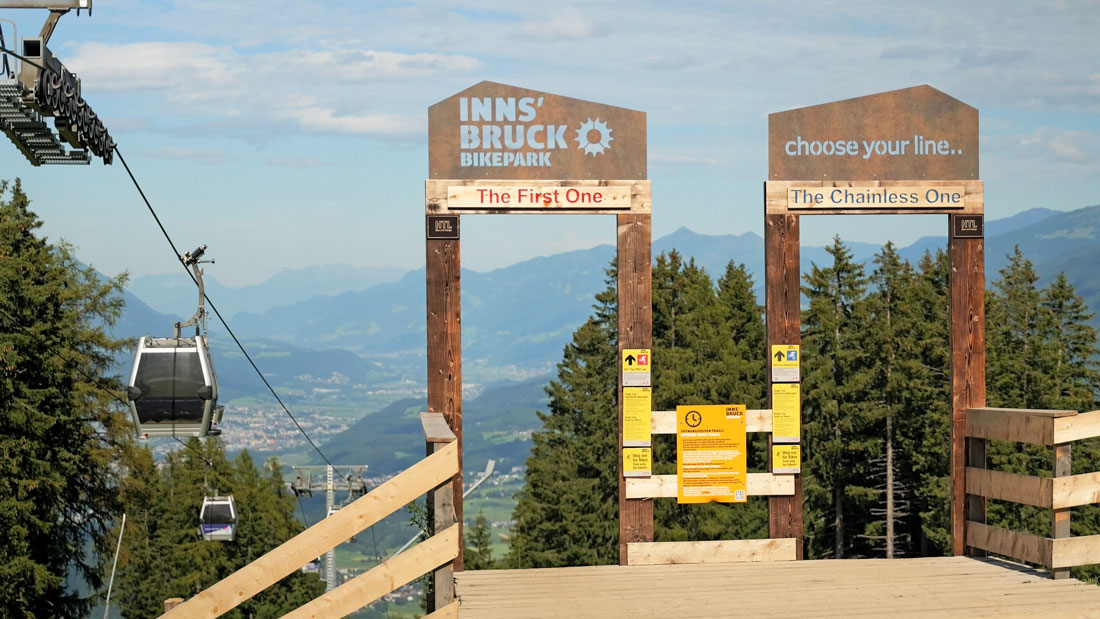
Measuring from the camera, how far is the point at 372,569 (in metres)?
9.56

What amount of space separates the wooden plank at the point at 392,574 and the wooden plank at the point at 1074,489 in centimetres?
521

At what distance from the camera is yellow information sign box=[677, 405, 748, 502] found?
14109 mm

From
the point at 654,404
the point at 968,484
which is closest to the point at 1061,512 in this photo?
the point at 968,484

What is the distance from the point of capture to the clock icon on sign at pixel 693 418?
554 inches

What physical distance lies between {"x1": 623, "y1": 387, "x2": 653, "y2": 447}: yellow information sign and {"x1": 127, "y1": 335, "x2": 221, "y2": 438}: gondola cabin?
453 centimetres

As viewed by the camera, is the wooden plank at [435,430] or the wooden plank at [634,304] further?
the wooden plank at [634,304]

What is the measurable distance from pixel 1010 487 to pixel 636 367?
143 inches

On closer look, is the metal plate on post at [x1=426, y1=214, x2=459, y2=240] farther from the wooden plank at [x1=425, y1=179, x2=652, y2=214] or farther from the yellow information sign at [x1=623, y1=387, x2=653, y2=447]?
the yellow information sign at [x1=623, y1=387, x2=653, y2=447]

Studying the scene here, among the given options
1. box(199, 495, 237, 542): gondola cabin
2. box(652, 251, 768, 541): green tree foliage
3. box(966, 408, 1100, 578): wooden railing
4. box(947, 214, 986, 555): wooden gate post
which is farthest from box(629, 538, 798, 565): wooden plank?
box(199, 495, 237, 542): gondola cabin

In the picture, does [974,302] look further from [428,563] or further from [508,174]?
[428,563]

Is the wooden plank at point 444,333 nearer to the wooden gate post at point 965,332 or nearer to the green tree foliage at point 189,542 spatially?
the wooden gate post at point 965,332

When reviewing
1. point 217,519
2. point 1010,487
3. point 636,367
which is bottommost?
point 217,519

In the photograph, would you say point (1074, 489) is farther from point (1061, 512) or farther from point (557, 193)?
point (557, 193)

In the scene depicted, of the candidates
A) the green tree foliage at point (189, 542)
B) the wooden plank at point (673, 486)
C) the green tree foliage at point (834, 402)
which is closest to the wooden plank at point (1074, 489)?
the wooden plank at point (673, 486)
